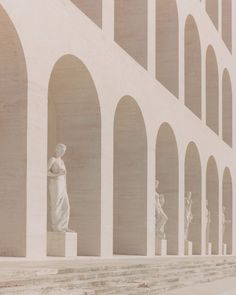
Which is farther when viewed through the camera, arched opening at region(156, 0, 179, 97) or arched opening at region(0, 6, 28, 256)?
arched opening at region(156, 0, 179, 97)

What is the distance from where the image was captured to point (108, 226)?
1797cm

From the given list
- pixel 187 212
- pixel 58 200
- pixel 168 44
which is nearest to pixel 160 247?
pixel 187 212

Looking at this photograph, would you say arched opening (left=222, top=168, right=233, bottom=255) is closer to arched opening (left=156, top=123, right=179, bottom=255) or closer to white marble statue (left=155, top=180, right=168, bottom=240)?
arched opening (left=156, top=123, right=179, bottom=255)

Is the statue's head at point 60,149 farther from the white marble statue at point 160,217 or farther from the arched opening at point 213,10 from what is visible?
the arched opening at point 213,10

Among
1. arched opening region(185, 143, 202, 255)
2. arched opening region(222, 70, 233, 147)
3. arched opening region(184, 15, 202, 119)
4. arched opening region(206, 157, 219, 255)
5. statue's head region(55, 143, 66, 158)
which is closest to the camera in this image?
statue's head region(55, 143, 66, 158)

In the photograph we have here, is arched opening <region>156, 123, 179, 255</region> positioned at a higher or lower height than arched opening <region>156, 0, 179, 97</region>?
lower

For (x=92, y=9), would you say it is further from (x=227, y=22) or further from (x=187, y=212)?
(x=227, y=22)

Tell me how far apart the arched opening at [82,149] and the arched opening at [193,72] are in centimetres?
1308

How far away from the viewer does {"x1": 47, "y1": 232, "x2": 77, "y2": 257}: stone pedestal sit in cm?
1556

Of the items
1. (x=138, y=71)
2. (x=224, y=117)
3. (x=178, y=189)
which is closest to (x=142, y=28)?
(x=138, y=71)

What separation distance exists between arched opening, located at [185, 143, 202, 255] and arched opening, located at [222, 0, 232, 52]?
11.4m

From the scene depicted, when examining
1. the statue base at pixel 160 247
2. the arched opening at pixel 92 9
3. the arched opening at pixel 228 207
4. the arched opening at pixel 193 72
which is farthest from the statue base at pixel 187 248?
the arched opening at pixel 92 9

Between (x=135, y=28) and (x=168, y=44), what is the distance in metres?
4.26

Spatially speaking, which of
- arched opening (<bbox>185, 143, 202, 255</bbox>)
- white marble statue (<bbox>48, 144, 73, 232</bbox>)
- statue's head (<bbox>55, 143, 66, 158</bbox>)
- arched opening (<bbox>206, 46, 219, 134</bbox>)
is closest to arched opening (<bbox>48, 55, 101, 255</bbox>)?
white marble statue (<bbox>48, 144, 73, 232</bbox>)
